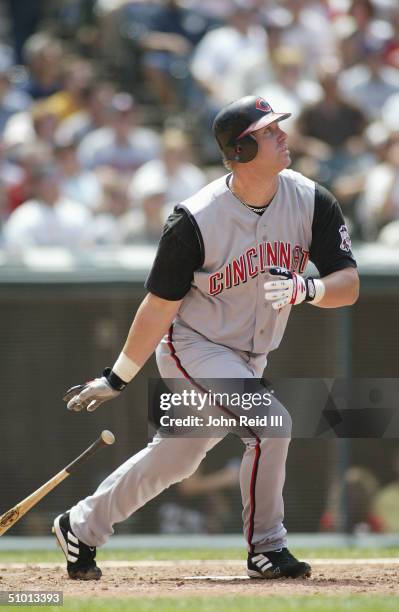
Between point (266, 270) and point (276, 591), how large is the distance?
1.24m

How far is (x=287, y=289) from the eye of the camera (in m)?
4.53

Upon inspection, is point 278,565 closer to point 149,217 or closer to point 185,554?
point 185,554

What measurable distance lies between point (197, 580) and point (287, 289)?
1.37 m

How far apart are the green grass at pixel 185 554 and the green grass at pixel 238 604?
1.86 metres

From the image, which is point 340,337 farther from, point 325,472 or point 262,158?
point 262,158

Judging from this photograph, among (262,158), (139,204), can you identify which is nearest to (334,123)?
(139,204)

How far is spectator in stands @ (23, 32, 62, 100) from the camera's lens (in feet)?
35.8

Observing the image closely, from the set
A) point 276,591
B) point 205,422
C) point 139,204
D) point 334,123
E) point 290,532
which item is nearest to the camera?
point 276,591

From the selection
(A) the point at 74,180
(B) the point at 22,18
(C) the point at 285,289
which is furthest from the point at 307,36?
(C) the point at 285,289

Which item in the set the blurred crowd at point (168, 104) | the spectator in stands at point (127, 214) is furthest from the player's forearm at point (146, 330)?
the spectator in stands at point (127, 214)

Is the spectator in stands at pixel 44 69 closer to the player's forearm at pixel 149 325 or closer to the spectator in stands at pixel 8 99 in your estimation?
the spectator in stands at pixel 8 99

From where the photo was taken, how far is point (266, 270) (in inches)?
188

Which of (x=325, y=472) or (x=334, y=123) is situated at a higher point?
(x=334, y=123)

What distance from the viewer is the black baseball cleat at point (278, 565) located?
4848 mm
